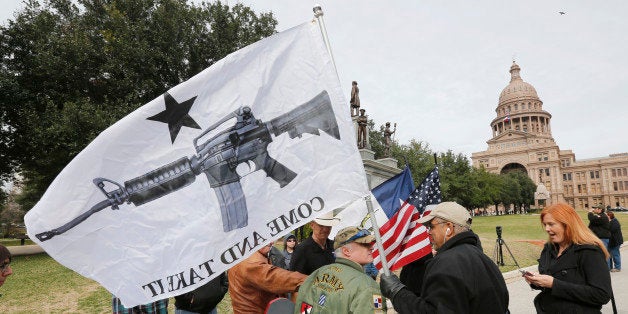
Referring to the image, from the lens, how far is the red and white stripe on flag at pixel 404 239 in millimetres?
4188

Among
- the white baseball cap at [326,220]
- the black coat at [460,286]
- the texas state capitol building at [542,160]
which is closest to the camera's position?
the black coat at [460,286]

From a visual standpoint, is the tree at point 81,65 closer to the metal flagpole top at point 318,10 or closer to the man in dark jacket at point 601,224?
the metal flagpole top at point 318,10

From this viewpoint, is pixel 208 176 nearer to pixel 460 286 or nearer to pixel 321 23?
pixel 321 23

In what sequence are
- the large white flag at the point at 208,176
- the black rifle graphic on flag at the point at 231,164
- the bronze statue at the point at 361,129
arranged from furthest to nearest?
the bronze statue at the point at 361,129 → the black rifle graphic on flag at the point at 231,164 → the large white flag at the point at 208,176

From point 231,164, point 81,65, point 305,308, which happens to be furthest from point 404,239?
point 81,65

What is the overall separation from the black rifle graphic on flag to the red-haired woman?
2194 millimetres

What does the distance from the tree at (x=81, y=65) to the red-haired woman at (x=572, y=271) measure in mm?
19541

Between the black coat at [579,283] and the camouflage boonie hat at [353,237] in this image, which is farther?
the black coat at [579,283]

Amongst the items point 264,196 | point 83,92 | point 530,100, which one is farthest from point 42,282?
point 530,100

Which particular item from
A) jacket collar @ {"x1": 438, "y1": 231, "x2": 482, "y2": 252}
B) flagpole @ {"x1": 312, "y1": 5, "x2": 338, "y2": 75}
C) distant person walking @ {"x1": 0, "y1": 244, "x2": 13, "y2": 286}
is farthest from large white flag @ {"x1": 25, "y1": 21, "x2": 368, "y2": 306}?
distant person walking @ {"x1": 0, "y1": 244, "x2": 13, "y2": 286}

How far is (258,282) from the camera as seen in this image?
10.8ft

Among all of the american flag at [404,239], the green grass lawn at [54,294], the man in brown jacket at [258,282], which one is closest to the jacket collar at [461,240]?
→ the man in brown jacket at [258,282]

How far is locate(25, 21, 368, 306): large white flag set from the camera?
112 inches

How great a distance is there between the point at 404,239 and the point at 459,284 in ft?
6.62
